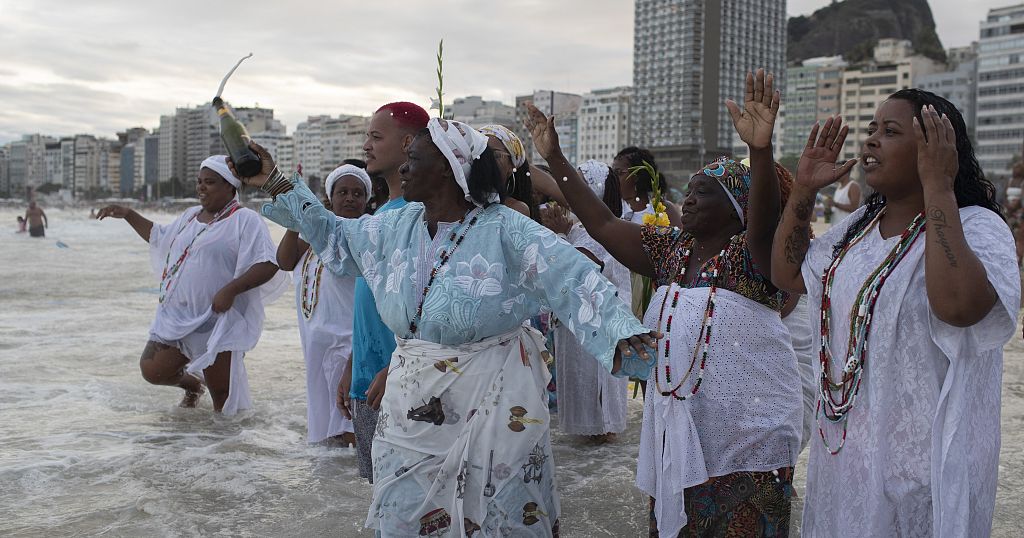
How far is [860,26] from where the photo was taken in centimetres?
14275

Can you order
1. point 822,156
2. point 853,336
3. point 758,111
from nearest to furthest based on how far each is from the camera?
point 853,336
point 822,156
point 758,111

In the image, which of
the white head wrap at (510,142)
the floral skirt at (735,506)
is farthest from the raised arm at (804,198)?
the white head wrap at (510,142)

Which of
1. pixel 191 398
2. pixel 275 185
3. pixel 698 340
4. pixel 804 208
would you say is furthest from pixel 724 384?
pixel 191 398

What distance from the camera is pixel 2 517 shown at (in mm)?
4914

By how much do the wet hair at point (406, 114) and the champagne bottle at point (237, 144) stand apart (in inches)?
36.0

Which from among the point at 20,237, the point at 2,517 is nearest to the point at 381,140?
the point at 2,517

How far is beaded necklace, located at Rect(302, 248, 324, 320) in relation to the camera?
5.90 metres

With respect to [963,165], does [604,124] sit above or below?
above

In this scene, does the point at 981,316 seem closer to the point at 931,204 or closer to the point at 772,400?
the point at 931,204

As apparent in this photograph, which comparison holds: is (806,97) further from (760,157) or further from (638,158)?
(760,157)

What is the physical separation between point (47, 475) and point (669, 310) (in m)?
4.24

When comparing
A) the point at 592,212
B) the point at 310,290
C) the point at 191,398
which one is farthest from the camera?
the point at 191,398

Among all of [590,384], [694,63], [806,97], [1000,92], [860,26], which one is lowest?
[590,384]

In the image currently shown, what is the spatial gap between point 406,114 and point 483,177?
1089 mm
